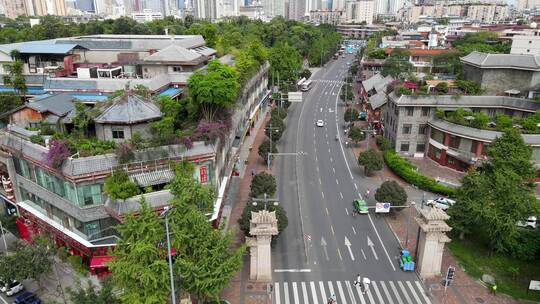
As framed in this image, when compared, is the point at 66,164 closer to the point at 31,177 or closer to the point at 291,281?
the point at 31,177

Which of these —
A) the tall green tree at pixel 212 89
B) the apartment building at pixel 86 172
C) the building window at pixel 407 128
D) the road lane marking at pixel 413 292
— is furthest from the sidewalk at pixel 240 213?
the building window at pixel 407 128

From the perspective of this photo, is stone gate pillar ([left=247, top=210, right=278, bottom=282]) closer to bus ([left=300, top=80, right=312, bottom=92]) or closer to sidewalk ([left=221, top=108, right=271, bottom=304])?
sidewalk ([left=221, top=108, right=271, bottom=304])

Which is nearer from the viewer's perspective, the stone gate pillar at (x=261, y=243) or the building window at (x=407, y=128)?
the stone gate pillar at (x=261, y=243)

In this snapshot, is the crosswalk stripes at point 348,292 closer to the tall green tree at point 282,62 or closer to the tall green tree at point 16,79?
the tall green tree at point 16,79

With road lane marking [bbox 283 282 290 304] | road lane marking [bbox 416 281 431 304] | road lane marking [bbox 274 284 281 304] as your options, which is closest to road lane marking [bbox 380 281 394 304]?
Answer: road lane marking [bbox 416 281 431 304]

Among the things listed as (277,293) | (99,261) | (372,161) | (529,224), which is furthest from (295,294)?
(372,161)
